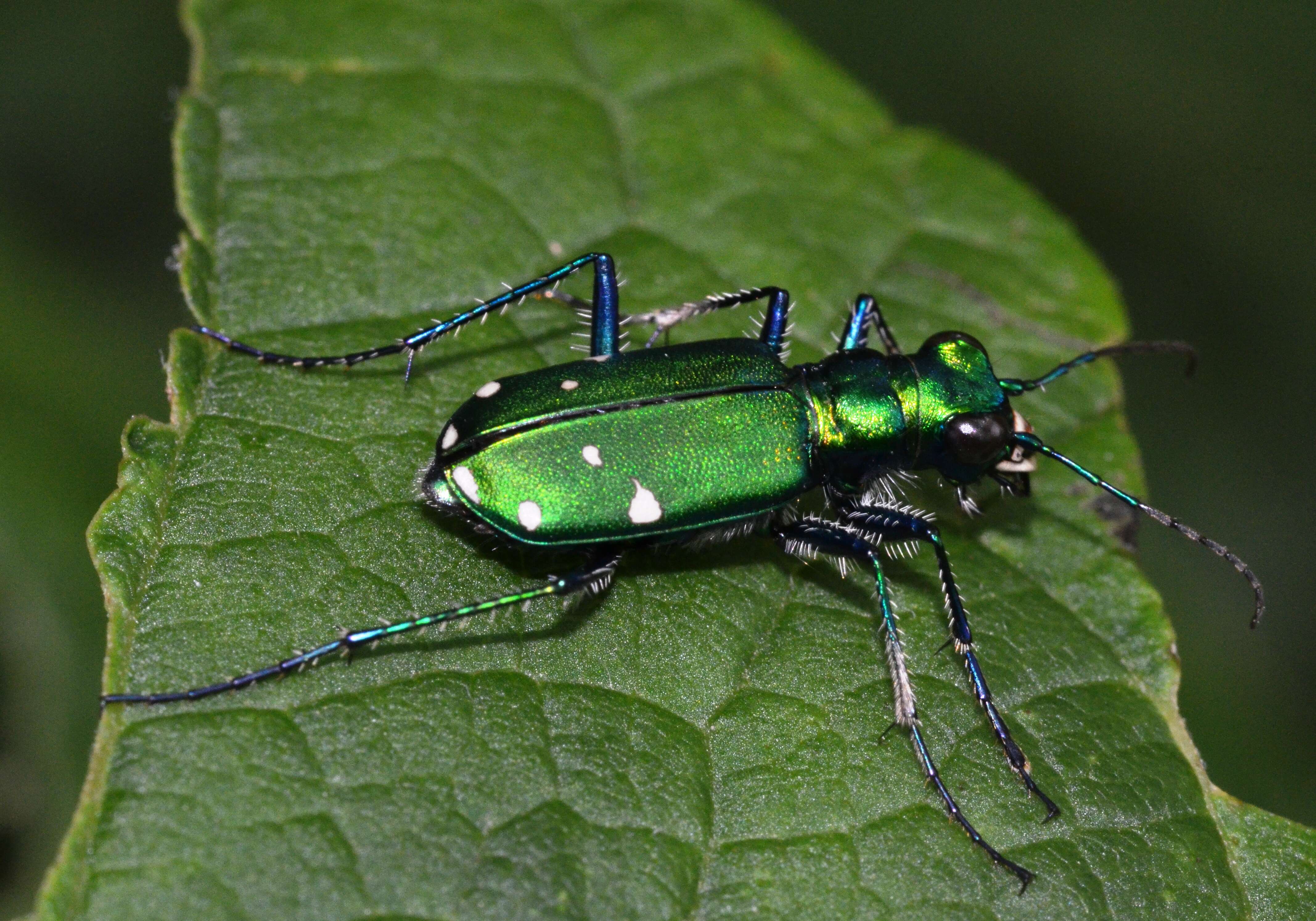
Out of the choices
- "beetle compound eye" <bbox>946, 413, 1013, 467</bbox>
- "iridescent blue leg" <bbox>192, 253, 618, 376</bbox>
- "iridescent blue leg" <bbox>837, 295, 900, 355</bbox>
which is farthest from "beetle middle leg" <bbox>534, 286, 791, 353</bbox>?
"beetle compound eye" <bbox>946, 413, 1013, 467</bbox>

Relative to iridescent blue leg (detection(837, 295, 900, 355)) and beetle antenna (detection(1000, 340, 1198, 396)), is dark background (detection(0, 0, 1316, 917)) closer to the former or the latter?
beetle antenna (detection(1000, 340, 1198, 396))

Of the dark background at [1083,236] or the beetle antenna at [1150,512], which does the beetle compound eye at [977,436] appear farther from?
the dark background at [1083,236]

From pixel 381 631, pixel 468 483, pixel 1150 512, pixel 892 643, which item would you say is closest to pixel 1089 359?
pixel 1150 512

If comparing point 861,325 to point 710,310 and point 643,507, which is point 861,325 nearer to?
point 710,310

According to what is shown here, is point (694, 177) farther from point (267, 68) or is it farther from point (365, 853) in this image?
point (365, 853)

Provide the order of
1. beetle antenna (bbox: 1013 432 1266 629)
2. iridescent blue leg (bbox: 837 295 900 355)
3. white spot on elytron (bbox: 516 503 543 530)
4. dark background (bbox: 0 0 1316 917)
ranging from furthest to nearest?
dark background (bbox: 0 0 1316 917) < iridescent blue leg (bbox: 837 295 900 355) < beetle antenna (bbox: 1013 432 1266 629) < white spot on elytron (bbox: 516 503 543 530)

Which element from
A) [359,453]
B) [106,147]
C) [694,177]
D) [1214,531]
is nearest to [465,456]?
[359,453]
